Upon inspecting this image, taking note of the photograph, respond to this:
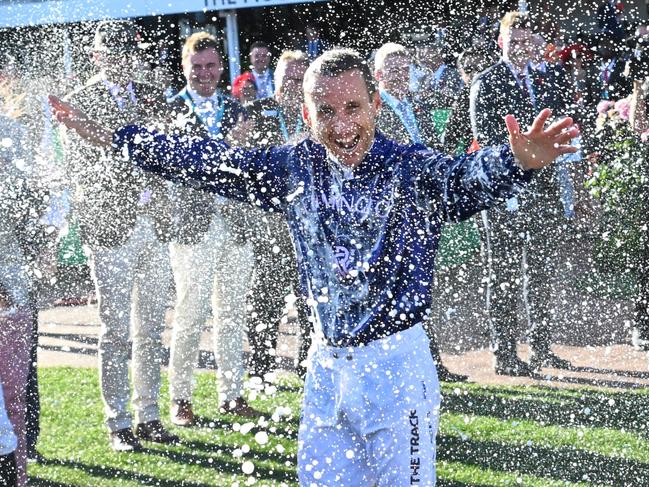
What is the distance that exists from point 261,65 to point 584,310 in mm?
4952

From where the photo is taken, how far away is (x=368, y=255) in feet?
11.8

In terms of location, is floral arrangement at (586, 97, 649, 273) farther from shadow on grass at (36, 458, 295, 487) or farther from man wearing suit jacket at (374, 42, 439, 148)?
shadow on grass at (36, 458, 295, 487)

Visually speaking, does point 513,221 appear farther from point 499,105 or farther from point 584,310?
point 584,310

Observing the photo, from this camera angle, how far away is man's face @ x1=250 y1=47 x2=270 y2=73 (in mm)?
12734

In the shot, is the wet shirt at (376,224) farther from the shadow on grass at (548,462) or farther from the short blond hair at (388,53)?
the short blond hair at (388,53)

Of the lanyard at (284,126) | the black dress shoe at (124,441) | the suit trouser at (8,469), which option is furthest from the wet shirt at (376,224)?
the lanyard at (284,126)

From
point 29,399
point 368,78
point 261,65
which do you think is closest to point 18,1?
point 261,65

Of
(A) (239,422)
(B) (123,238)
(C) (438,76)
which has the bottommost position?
(A) (239,422)

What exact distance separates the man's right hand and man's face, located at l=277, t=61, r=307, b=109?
2822mm

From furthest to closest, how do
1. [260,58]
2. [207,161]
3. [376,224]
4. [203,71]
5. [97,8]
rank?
1. [97,8]
2. [260,58]
3. [203,71]
4. [207,161]
5. [376,224]

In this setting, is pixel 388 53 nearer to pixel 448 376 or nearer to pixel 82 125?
pixel 448 376

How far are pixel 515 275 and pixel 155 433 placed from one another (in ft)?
8.75

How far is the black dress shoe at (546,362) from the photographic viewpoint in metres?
7.72

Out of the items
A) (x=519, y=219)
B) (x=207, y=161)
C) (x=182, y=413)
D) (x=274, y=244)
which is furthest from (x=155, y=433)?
(x=207, y=161)
